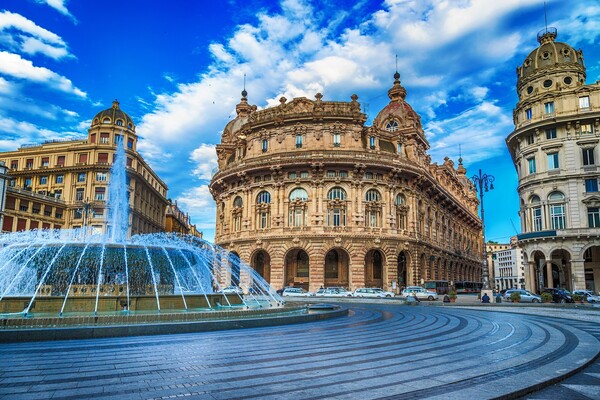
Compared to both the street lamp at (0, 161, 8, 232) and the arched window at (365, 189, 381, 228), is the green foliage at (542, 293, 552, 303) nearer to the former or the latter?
the arched window at (365, 189, 381, 228)

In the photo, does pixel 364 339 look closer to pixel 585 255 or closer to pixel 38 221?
pixel 585 255

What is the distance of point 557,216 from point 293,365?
43.2 m

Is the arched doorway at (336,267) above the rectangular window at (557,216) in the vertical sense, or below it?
below

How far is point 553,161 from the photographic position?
4456 centimetres

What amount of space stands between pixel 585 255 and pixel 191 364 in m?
48.4

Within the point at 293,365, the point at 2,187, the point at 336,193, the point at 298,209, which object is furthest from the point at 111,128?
the point at 293,365

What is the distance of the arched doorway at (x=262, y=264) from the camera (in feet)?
164

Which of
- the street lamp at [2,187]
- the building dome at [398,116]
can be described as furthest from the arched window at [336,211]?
A: the street lamp at [2,187]

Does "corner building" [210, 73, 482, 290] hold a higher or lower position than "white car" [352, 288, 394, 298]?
higher

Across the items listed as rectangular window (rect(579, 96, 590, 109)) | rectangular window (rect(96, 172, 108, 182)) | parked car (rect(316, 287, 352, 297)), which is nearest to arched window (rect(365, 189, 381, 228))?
parked car (rect(316, 287, 352, 297))

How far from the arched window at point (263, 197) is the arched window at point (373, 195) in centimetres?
1054

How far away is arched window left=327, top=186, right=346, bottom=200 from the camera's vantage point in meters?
47.3

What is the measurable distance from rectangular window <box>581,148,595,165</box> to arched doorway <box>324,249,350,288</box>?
80.1 feet

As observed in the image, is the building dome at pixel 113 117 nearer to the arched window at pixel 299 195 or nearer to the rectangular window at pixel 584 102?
the arched window at pixel 299 195
